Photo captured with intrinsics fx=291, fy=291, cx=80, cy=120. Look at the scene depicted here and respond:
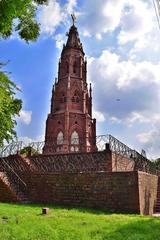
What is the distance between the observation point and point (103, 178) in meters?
15.1

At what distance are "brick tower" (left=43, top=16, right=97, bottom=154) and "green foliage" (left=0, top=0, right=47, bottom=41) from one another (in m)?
24.1

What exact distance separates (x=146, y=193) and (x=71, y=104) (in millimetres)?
23788

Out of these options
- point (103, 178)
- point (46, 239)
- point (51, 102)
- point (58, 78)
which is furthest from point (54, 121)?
point (46, 239)

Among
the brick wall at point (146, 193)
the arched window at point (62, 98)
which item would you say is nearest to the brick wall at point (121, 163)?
the brick wall at point (146, 193)

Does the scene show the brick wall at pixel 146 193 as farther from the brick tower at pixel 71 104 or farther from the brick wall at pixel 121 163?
the brick tower at pixel 71 104

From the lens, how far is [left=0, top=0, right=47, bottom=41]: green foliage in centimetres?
771

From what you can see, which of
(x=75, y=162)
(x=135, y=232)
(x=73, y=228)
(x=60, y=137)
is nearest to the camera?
(x=135, y=232)

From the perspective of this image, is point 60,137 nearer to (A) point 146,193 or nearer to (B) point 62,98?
(B) point 62,98

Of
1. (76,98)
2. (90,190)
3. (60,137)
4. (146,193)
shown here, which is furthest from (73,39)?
(146,193)

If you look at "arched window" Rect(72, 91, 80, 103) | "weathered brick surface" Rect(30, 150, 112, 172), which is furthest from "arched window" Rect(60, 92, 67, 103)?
"weathered brick surface" Rect(30, 150, 112, 172)

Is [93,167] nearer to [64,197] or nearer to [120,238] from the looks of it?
[64,197]

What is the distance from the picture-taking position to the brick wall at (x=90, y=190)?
1420cm

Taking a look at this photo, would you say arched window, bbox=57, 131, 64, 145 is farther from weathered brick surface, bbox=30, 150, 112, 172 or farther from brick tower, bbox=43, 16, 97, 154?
weathered brick surface, bbox=30, 150, 112, 172

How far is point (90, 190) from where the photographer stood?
15.4 meters
